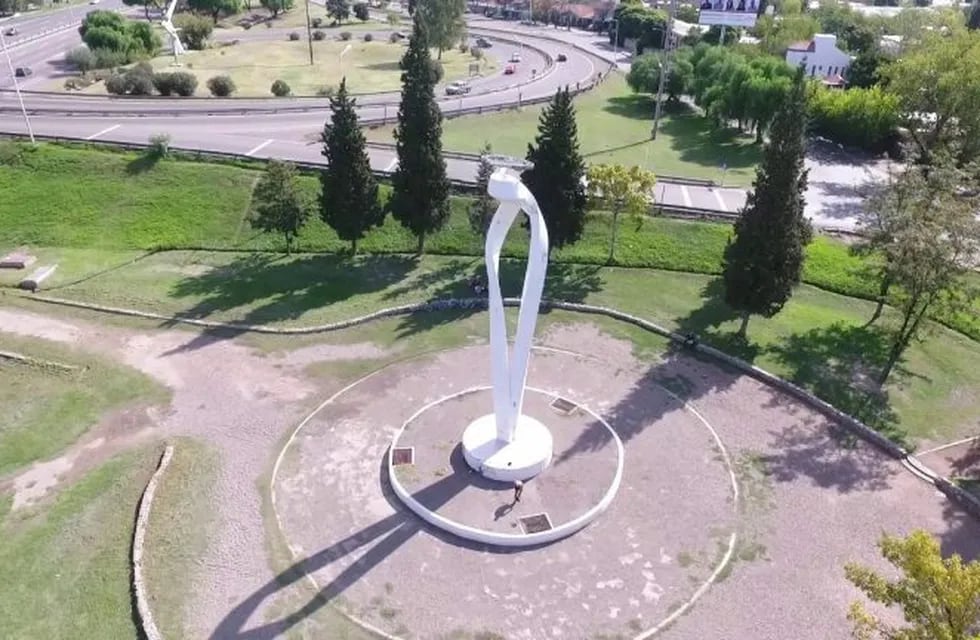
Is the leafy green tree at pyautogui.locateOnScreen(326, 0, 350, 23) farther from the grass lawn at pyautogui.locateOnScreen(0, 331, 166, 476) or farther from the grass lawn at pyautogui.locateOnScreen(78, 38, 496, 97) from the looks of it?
the grass lawn at pyautogui.locateOnScreen(0, 331, 166, 476)

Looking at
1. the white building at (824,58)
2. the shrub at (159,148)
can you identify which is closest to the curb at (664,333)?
the shrub at (159,148)

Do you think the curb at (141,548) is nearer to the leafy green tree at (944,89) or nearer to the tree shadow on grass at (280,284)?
the tree shadow on grass at (280,284)

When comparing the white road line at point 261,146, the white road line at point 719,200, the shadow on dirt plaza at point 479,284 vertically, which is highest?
the white road line at point 261,146

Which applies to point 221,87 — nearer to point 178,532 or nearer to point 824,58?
point 178,532

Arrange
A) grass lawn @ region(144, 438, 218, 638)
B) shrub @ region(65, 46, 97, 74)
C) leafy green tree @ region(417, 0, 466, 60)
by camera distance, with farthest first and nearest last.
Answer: leafy green tree @ region(417, 0, 466, 60) < shrub @ region(65, 46, 97, 74) < grass lawn @ region(144, 438, 218, 638)

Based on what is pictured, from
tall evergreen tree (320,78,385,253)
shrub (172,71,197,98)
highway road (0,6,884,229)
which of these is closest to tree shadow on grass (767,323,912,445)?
highway road (0,6,884,229)

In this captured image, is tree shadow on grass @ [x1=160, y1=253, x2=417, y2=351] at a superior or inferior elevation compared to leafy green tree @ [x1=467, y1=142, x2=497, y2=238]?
inferior

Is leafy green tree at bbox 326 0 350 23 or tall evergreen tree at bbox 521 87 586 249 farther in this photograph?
leafy green tree at bbox 326 0 350 23
